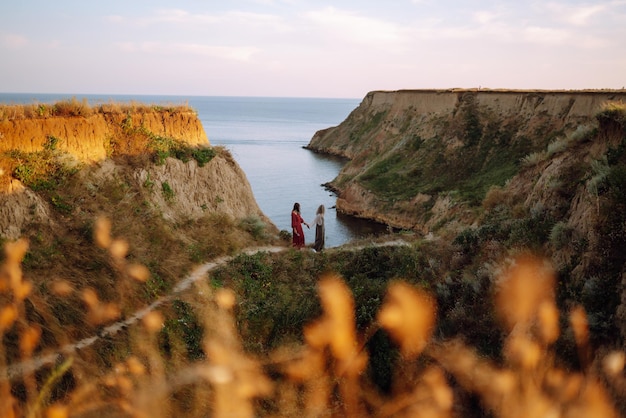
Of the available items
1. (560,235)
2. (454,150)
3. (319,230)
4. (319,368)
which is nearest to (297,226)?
(319,230)

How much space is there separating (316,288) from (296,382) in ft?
10.5

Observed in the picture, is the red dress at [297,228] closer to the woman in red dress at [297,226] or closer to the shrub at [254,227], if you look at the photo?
the woman in red dress at [297,226]

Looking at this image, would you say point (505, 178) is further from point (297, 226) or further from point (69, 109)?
point (69, 109)

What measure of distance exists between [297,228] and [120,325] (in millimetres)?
7272

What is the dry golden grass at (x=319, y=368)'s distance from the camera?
26.6 ft

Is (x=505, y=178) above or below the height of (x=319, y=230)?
above

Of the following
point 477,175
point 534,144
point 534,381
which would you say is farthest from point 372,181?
Answer: point 534,381

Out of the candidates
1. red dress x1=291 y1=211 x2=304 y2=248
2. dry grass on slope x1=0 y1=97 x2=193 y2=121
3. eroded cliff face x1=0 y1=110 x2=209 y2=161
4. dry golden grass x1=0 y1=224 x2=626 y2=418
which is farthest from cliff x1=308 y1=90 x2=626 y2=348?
dry grass on slope x1=0 y1=97 x2=193 y2=121

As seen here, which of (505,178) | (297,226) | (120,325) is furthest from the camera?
(505,178)

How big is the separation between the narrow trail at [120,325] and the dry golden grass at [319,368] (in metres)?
0.10

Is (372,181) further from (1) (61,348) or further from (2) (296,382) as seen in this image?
(1) (61,348)

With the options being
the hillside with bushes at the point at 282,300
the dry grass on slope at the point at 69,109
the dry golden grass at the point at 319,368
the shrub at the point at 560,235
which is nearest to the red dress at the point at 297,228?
the hillside with bushes at the point at 282,300

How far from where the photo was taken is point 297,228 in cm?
1595

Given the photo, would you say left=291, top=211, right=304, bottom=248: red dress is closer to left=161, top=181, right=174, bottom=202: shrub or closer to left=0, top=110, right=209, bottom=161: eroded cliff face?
left=161, top=181, right=174, bottom=202: shrub
